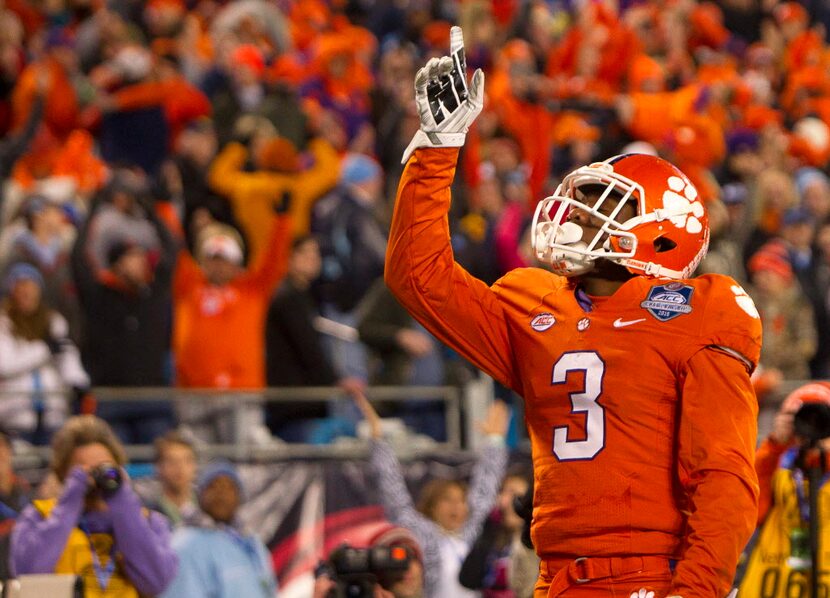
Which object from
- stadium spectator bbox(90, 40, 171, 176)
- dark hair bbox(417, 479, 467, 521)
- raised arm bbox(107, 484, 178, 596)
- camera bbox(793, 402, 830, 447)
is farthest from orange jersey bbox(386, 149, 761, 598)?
stadium spectator bbox(90, 40, 171, 176)

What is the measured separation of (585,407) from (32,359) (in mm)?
5010

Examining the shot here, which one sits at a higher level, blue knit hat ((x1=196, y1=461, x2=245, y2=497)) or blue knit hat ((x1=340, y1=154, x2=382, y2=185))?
blue knit hat ((x1=340, y1=154, x2=382, y2=185))

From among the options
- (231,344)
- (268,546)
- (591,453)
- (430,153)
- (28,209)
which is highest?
(430,153)

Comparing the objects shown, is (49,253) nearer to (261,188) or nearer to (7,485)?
(261,188)

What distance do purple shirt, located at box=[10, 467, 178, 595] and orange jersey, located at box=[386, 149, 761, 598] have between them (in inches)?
67.3

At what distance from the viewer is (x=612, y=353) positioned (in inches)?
161

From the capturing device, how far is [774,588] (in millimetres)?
5625

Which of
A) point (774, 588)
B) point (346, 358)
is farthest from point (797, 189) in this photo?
point (774, 588)

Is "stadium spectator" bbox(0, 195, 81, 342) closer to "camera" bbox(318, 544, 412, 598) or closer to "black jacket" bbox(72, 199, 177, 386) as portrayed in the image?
"black jacket" bbox(72, 199, 177, 386)

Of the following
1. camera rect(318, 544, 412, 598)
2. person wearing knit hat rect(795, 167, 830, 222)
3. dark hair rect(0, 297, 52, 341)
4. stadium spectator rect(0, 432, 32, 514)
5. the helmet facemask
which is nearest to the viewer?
the helmet facemask

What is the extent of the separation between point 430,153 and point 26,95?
328 inches

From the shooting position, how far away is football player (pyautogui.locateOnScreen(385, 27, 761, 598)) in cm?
394

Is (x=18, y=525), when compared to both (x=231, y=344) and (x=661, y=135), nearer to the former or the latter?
(x=231, y=344)

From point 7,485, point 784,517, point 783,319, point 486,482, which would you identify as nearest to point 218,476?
point 7,485
